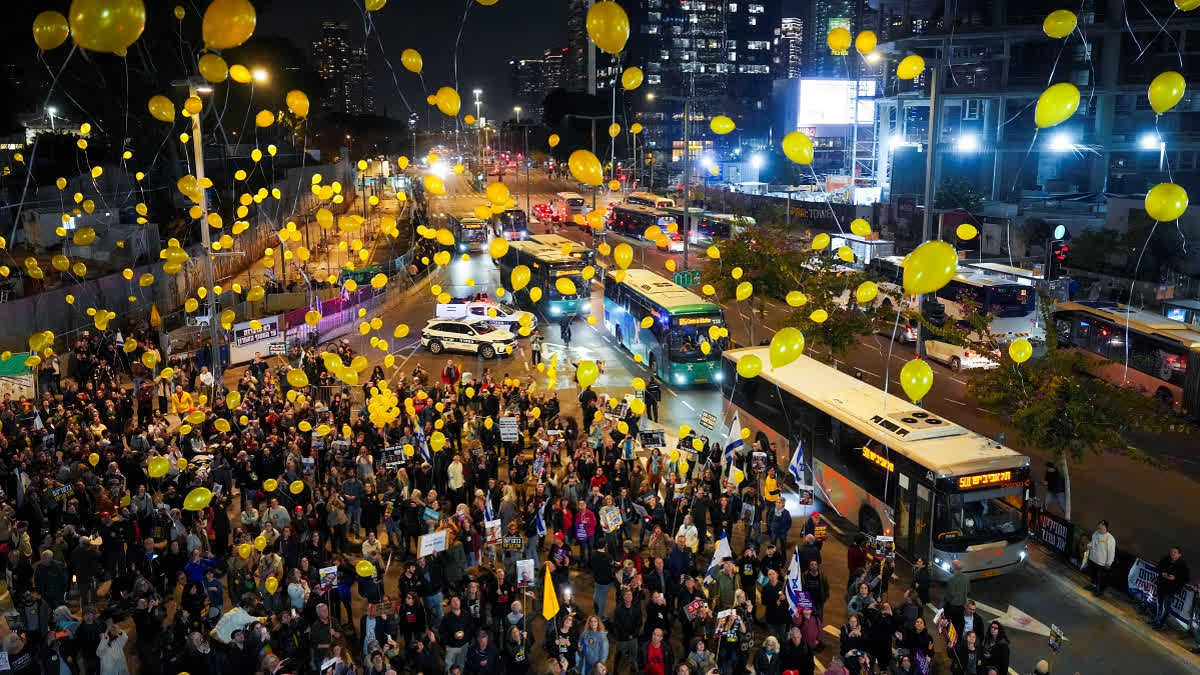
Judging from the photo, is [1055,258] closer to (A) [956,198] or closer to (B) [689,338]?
(B) [689,338]

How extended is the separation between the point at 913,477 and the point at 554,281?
20.6m

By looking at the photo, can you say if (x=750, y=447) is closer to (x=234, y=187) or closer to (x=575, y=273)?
(x=575, y=273)

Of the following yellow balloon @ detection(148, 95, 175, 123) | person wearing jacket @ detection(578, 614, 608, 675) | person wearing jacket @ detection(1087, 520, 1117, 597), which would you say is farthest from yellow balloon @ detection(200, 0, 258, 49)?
person wearing jacket @ detection(1087, 520, 1117, 597)

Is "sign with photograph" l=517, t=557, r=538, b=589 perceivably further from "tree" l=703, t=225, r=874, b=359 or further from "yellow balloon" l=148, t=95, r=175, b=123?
"tree" l=703, t=225, r=874, b=359

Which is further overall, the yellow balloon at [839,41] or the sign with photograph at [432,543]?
the yellow balloon at [839,41]

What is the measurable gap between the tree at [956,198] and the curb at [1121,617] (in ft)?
123

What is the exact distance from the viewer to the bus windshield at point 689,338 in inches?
875

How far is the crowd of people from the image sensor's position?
31.6 ft

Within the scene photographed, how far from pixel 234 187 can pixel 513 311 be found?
97.6 ft

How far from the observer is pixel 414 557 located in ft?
44.3

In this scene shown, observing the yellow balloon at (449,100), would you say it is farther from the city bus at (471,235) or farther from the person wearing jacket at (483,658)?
the city bus at (471,235)

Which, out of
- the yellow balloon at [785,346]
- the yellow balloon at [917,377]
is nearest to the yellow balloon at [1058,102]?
the yellow balloon at [917,377]

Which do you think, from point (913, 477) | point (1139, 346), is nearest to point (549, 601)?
point (913, 477)

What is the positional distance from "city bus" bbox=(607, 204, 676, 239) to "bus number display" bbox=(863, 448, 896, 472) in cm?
3630
